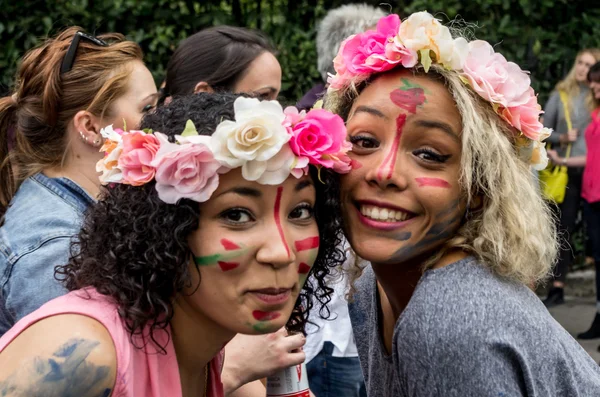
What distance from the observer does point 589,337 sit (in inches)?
270

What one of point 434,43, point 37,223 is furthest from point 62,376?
point 434,43

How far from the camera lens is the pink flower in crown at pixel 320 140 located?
2.13m

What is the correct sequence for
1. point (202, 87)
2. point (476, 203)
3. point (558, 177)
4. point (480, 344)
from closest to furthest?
point (480, 344)
point (476, 203)
point (202, 87)
point (558, 177)

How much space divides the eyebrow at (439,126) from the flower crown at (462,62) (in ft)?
0.47

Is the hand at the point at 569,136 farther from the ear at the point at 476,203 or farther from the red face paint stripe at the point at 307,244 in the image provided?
the red face paint stripe at the point at 307,244

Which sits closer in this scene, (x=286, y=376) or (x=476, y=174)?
(x=476, y=174)

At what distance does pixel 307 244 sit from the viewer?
86.7 inches

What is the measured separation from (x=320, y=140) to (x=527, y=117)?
2.24 feet

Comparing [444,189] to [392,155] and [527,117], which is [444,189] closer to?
[392,155]

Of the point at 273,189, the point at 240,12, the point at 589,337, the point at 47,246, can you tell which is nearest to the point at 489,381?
the point at 273,189

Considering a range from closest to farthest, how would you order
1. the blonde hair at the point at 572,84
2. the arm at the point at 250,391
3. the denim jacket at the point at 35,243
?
the denim jacket at the point at 35,243 → the arm at the point at 250,391 → the blonde hair at the point at 572,84

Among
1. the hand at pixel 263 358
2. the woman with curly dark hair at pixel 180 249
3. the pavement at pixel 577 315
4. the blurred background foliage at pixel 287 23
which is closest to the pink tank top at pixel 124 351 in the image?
the woman with curly dark hair at pixel 180 249

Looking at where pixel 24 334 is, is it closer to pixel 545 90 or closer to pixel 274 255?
pixel 274 255

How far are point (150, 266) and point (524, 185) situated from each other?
45.0 inches
